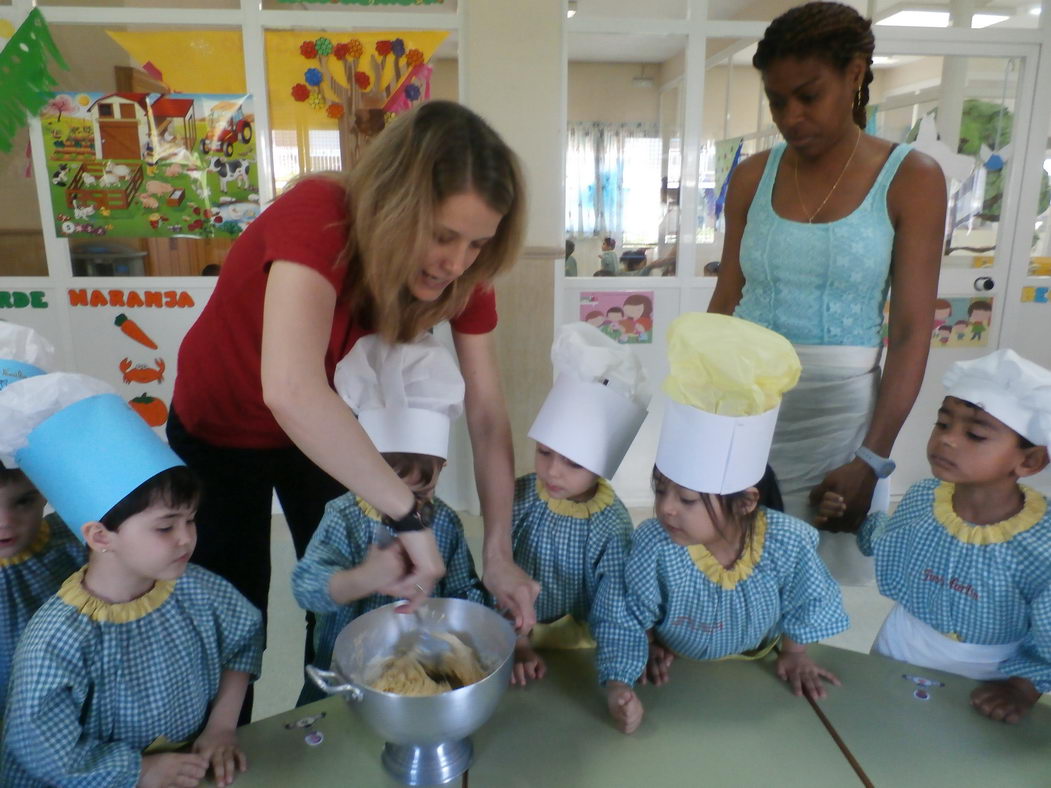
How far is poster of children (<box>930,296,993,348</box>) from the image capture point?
10.3 ft

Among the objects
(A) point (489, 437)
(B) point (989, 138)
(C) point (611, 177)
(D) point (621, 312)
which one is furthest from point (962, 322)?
(A) point (489, 437)

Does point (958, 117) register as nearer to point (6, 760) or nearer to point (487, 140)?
point (487, 140)

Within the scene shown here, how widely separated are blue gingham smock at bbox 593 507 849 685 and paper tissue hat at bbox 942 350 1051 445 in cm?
33

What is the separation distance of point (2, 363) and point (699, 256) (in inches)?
99.3

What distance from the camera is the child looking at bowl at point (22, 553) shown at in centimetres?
109

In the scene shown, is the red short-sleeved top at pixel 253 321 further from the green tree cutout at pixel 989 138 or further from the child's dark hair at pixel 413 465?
the green tree cutout at pixel 989 138

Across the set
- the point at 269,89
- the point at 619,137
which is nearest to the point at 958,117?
the point at 619,137

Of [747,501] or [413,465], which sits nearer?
[747,501]

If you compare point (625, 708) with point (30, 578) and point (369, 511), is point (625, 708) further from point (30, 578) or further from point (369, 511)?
point (30, 578)

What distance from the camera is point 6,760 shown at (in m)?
0.89

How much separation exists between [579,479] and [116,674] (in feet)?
2.26

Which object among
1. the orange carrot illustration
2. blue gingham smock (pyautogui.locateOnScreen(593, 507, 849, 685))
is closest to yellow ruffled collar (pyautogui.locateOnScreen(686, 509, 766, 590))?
blue gingham smock (pyautogui.locateOnScreen(593, 507, 849, 685))

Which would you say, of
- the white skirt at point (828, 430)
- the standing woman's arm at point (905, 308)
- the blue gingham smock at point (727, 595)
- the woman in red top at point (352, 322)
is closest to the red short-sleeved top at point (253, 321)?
the woman in red top at point (352, 322)

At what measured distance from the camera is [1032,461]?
44.6 inches
